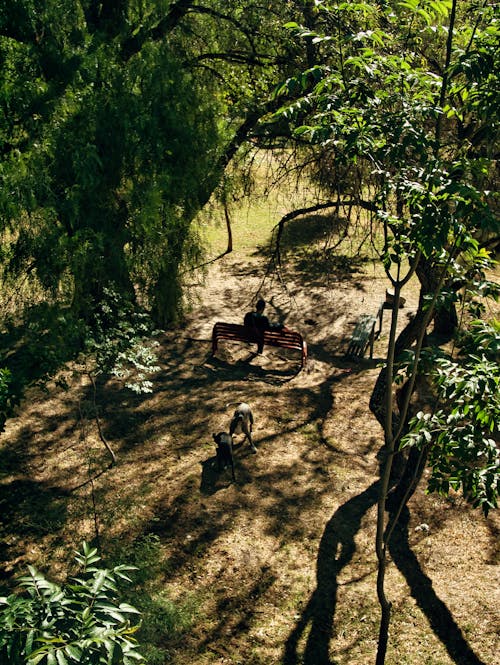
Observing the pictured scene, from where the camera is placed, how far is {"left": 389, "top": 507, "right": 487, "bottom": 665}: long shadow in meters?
6.69

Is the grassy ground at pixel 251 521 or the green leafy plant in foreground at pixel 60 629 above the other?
the green leafy plant in foreground at pixel 60 629

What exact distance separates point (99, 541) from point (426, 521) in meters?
4.08

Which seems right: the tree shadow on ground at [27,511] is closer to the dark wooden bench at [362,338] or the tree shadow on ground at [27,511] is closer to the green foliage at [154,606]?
the green foliage at [154,606]

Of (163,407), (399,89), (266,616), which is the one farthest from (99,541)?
(399,89)

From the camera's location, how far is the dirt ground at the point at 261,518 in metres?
6.90

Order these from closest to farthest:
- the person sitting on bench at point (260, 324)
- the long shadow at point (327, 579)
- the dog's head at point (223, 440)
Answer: the long shadow at point (327, 579)
the dog's head at point (223, 440)
the person sitting on bench at point (260, 324)

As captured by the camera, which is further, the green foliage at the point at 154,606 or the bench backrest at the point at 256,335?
the bench backrest at the point at 256,335

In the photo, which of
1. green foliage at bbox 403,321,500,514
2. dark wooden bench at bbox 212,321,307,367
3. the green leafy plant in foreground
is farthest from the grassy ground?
green foliage at bbox 403,321,500,514

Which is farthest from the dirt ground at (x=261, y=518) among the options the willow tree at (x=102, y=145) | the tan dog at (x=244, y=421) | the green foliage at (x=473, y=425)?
the green foliage at (x=473, y=425)

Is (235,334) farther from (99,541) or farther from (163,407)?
(99,541)

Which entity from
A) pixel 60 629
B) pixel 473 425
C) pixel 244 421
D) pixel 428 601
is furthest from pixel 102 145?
pixel 60 629

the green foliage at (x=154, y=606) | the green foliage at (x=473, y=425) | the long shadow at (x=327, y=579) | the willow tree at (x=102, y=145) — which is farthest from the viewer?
the willow tree at (x=102, y=145)

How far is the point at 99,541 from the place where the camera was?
787cm

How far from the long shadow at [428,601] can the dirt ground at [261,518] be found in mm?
18
